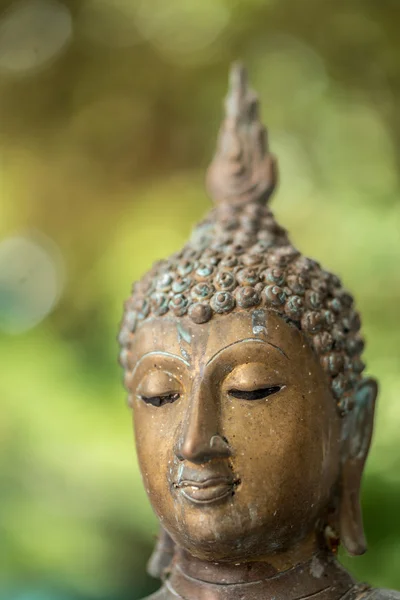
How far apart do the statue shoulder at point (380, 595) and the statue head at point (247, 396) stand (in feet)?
0.42

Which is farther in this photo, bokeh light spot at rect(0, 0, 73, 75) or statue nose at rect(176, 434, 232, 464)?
bokeh light spot at rect(0, 0, 73, 75)

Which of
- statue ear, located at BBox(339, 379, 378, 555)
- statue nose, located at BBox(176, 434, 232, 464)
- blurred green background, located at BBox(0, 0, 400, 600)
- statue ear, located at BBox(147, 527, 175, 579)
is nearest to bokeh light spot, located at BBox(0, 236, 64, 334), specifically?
blurred green background, located at BBox(0, 0, 400, 600)

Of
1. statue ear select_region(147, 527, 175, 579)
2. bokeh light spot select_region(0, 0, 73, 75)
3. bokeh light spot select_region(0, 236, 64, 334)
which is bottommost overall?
statue ear select_region(147, 527, 175, 579)

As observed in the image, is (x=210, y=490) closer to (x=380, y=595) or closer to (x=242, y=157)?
(x=380, y=595)

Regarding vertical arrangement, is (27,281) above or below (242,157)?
above

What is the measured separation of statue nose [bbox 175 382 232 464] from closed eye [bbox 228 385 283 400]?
0.06 m

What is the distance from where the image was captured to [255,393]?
1906mm

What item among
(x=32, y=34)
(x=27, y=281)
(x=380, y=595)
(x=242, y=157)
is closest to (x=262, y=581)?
(x=380, y=595)

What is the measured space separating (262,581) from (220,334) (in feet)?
2.05

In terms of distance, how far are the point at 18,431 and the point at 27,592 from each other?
82cm

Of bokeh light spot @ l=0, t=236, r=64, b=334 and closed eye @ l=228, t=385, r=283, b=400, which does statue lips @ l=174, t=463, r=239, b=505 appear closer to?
closed eye @ l=228, t=385, r=283, b=400

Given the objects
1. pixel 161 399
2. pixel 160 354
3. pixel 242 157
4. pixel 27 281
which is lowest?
pixel 161 399

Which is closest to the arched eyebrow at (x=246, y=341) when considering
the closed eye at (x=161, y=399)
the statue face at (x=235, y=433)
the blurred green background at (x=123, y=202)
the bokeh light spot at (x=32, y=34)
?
the statue face at (x=235, y=433)

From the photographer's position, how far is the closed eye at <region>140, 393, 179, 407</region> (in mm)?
1974
